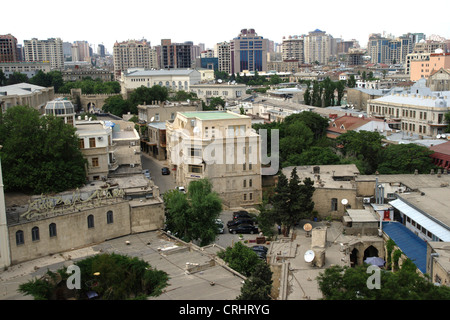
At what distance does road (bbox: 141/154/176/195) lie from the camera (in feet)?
135

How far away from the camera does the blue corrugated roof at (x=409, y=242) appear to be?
2161 centimetres

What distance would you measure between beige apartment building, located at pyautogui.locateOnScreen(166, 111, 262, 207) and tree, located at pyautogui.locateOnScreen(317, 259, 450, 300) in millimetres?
21898

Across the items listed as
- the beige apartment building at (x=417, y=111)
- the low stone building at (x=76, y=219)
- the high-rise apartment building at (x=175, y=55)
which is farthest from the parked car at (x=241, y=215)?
the high-rise apartment building at (x=175, y=55)

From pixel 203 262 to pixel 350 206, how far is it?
40.7ft

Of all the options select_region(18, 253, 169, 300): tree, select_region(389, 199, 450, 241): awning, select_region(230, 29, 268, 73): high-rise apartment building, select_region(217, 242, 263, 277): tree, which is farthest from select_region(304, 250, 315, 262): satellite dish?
select_region(230, 29, 268, 73): high-rise apartment building

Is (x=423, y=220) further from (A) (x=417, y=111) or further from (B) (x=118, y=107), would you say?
(B) (x=118, y=107)

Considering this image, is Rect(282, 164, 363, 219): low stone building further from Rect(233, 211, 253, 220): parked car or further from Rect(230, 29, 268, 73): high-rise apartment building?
Rect(230, 29, 268, 73): high-rise apartment building

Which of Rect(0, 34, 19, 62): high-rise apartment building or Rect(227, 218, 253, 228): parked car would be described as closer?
Rect(227, 218, 253, 228): parked car

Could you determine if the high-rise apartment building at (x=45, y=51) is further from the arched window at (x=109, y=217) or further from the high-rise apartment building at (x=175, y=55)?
the arched window at (x=109, y=217)

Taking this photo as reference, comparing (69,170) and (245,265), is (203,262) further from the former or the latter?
(69,170)

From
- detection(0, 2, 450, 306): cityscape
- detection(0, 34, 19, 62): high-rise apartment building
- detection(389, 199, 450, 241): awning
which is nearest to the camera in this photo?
detection(0, 2, 450, 306): cityscape

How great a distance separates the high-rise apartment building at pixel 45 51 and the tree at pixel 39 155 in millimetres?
163118

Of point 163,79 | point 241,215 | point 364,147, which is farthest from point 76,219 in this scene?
point 163,79

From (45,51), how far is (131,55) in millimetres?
38309
